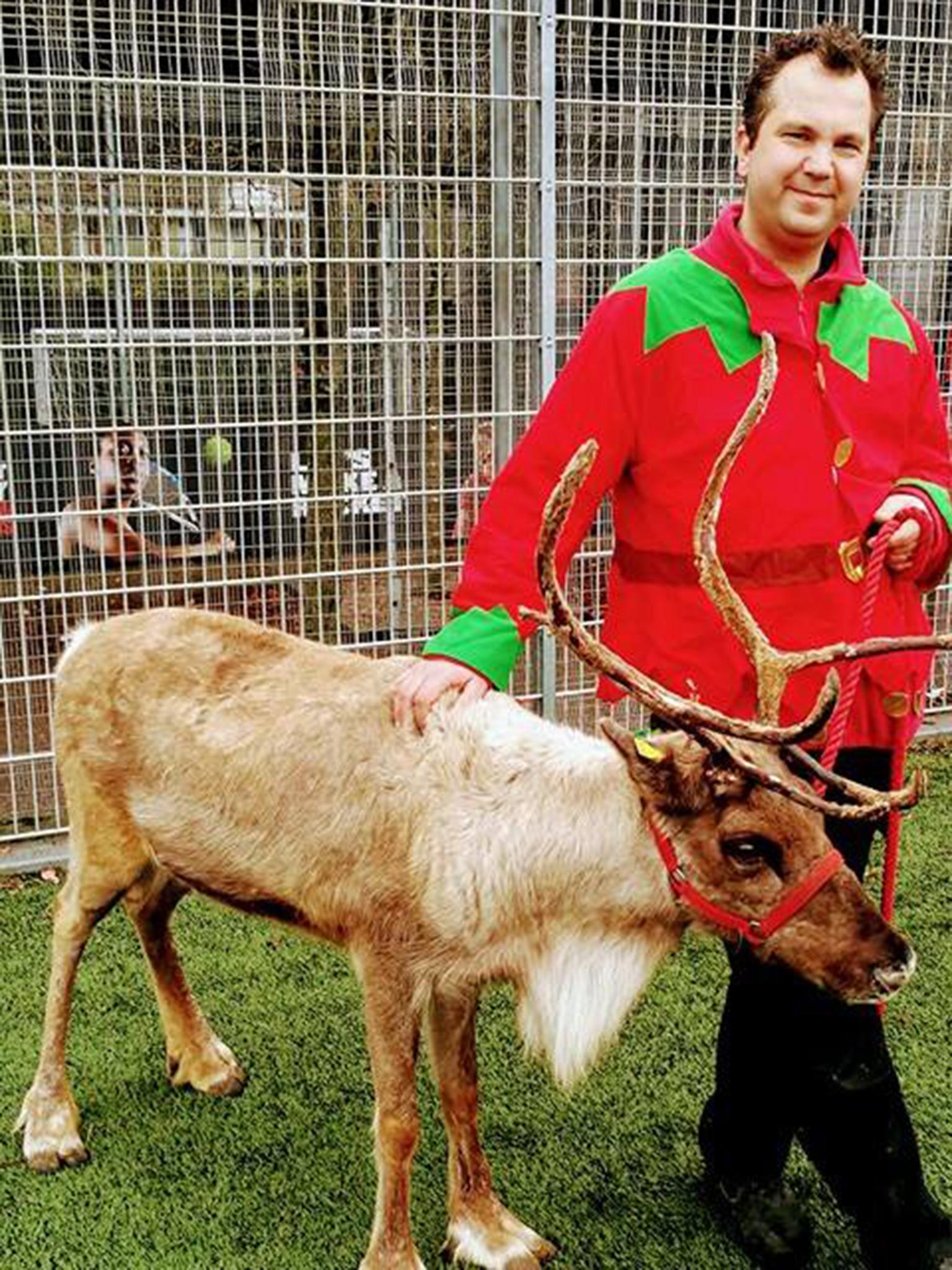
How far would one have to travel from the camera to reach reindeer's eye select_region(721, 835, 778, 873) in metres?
2.26

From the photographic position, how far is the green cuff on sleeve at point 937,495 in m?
2.52

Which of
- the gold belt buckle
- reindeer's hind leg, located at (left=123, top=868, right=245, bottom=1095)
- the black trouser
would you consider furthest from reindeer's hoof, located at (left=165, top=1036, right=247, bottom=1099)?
the gold belt buckle

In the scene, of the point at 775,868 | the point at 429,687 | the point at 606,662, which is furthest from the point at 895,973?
the point at 429,687

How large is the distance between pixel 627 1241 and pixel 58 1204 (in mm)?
1308

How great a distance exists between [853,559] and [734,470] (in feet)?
0.98

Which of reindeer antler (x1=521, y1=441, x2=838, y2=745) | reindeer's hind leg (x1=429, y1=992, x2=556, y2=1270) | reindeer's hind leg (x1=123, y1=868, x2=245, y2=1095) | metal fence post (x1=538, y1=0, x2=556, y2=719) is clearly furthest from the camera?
metal fence post (x1=538, y1=0, x2=556, y2=719)

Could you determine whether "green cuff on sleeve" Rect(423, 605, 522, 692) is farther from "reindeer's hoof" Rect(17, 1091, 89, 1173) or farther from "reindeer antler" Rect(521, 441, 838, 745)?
"reindeer's hoof" Rect(17, 1091, 89, 1173)

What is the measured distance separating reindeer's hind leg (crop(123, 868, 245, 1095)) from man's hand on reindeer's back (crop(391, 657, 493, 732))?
1064 mm

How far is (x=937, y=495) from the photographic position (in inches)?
100.0

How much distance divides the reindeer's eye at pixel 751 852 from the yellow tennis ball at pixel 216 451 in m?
3.13

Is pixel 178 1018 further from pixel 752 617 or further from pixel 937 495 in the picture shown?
pixel 937 495

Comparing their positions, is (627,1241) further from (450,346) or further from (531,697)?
(450,346)

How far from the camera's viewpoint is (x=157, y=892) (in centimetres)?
332

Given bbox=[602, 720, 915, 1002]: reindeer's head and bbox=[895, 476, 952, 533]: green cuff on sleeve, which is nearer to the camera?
bbox=[602, 720, 915, 1002]: reindeer's head
